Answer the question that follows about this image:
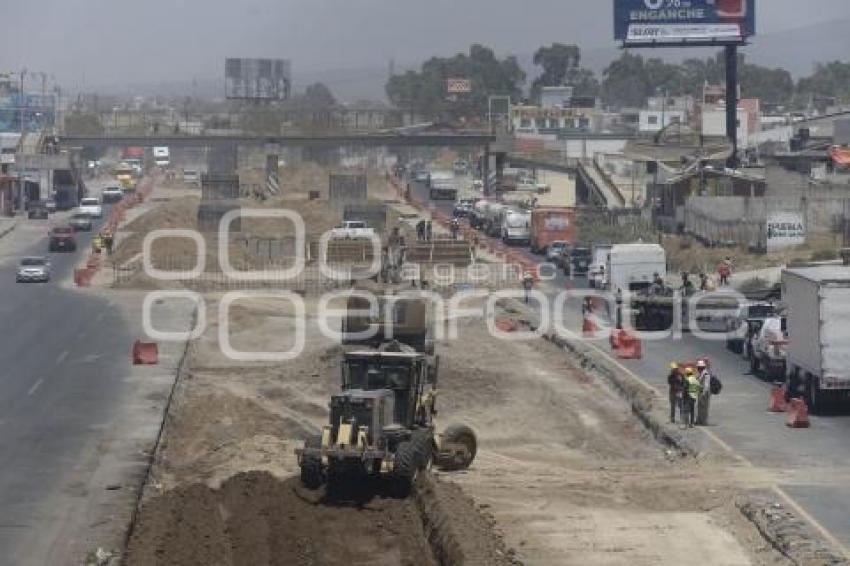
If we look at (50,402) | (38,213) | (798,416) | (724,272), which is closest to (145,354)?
(50,402)

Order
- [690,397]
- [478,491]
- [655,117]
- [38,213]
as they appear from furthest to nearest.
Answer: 1. [655,117]
2. [38,213]
3. [690,397]
4. [478,491]

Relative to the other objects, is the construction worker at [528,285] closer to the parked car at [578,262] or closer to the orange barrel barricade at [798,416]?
the parked car at [578,262]

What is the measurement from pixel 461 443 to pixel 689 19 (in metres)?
67.1

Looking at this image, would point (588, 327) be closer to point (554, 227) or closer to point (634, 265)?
point (634, 265)

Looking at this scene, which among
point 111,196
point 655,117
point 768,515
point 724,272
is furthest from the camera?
point 655,117

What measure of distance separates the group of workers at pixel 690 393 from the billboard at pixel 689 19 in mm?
61167

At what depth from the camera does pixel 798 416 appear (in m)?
34.5

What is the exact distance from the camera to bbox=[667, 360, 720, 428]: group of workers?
3491 cm

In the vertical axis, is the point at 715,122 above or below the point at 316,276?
above

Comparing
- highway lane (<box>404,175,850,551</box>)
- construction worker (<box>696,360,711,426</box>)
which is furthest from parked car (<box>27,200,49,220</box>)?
construction worker (<box>696,360,711,426</box>)

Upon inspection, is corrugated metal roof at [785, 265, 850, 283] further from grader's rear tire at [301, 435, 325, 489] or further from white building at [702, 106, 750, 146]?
white building at [702, 106, 750, 146]

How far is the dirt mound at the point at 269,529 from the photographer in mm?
24125

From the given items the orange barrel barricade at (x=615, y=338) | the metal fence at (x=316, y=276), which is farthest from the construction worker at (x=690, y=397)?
the metal fence at (x=316, y=276)

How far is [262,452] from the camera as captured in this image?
33062 millimetres
